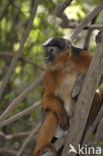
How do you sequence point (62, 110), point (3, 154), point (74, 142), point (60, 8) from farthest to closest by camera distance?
point (3, 154)
point (62, 110)
point (60, 8)
point (74, 142)

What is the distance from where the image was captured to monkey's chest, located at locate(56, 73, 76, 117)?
2727 millimetres

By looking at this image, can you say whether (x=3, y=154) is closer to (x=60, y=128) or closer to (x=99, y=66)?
(x=60, y=128)

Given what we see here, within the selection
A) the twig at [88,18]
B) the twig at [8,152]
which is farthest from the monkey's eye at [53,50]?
the twig at [8,152]

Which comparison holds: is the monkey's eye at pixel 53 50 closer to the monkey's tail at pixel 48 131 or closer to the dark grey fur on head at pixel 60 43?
the dark grey fur on head at pixel 60 43

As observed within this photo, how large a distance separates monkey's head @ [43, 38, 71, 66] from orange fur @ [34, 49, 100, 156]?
0.04 m

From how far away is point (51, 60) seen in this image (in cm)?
263

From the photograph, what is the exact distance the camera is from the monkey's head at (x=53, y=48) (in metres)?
2.62

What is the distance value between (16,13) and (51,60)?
157 centimetres

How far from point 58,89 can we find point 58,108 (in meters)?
0.22

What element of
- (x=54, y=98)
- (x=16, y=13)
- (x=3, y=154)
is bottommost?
(x=3, y=154)

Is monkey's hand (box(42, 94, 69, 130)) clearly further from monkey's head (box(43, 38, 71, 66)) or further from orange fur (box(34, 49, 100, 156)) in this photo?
monkey's head (box(43, 38, 71, 66))

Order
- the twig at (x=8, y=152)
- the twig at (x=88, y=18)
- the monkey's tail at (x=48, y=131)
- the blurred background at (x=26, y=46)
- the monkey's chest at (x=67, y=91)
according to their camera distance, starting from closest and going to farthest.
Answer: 1. the twig at (x=88, y=18)
2. the monkey's tail at (x=48, y=131)
3. the monkey's chest at (x=67, y=91)
4. the twig at (x=8, y=152)
5. the blurred background at (x=26, y=46)

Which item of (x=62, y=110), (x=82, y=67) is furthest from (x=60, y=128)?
(x=82, y=67)

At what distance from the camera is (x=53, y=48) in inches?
104
